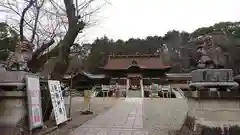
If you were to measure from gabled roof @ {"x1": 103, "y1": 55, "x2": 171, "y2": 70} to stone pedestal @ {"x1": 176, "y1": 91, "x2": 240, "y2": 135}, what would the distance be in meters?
28.3

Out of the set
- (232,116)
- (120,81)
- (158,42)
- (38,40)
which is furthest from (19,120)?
(158,42)

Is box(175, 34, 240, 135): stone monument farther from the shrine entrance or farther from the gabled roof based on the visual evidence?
the gabled roof

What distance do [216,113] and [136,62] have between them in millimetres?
29157

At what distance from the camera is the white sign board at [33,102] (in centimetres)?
577

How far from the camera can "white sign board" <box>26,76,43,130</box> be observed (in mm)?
5766

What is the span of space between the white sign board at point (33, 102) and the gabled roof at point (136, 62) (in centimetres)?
2776

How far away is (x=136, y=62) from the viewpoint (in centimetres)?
3431

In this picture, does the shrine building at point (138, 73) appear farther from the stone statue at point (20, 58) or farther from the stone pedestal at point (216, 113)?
the stone pedestal at point (216, 113)

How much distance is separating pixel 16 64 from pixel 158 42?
4774 centimetres

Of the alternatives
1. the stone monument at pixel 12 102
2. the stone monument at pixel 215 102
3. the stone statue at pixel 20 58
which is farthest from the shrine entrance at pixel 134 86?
the stone monument at pixel 12 102

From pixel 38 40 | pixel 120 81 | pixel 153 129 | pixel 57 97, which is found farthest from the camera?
pixel 120 81

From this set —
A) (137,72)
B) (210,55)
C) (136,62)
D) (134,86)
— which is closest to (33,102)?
(210,55)

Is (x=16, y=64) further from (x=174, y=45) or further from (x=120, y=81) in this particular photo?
(x=174, y=45)

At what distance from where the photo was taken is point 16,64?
19.7 feet
